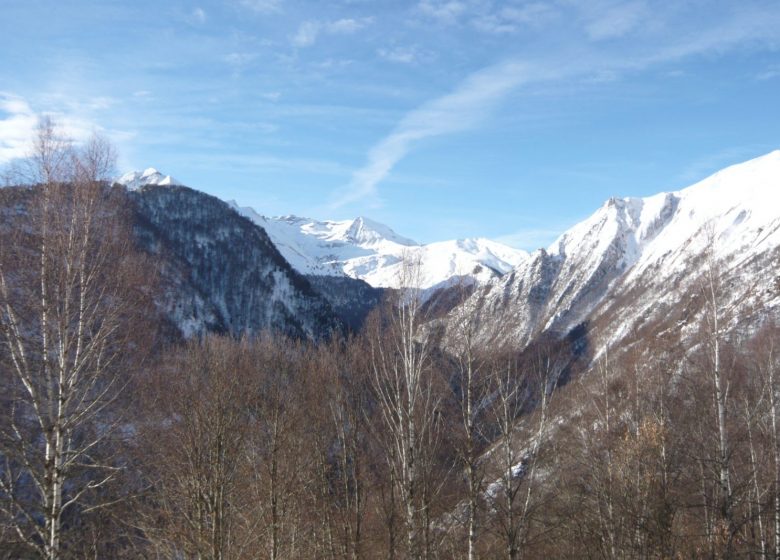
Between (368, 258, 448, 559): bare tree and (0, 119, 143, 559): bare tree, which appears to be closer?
(0, 119, 143, 559): bare tree

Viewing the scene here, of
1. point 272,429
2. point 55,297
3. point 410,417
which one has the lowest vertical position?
point 272,429

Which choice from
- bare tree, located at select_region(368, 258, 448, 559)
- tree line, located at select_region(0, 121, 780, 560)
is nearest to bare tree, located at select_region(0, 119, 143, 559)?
tree line, located at select_region(0, 121, 780, 560)

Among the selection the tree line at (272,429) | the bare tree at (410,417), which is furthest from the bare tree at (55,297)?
the bare tree at (410,417)

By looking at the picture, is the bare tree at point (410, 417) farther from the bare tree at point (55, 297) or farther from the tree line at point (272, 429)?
the bare tree at point (55, 297)

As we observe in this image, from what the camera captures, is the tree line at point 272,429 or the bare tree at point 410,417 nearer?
the tree line at point 272,429

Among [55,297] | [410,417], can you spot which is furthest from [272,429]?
[55,297]

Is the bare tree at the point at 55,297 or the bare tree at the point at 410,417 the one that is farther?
the bare tree at the point at 410,417

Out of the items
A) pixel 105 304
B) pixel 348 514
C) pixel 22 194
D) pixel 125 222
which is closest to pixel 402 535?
pixel 348 514

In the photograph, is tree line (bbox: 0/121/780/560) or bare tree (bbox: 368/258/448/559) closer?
tree line (bbox: 0/121/780/560)

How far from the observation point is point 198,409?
1834 centimetres

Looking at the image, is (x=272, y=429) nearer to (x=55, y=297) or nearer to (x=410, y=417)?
(x=410, y=417)

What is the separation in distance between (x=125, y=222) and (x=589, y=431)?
25.4 meters

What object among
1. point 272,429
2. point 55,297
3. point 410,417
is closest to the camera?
point 55,297

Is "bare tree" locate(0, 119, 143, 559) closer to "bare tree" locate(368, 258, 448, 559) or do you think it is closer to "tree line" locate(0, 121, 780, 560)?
"tree line" locate(0, 121, 780, 560)
